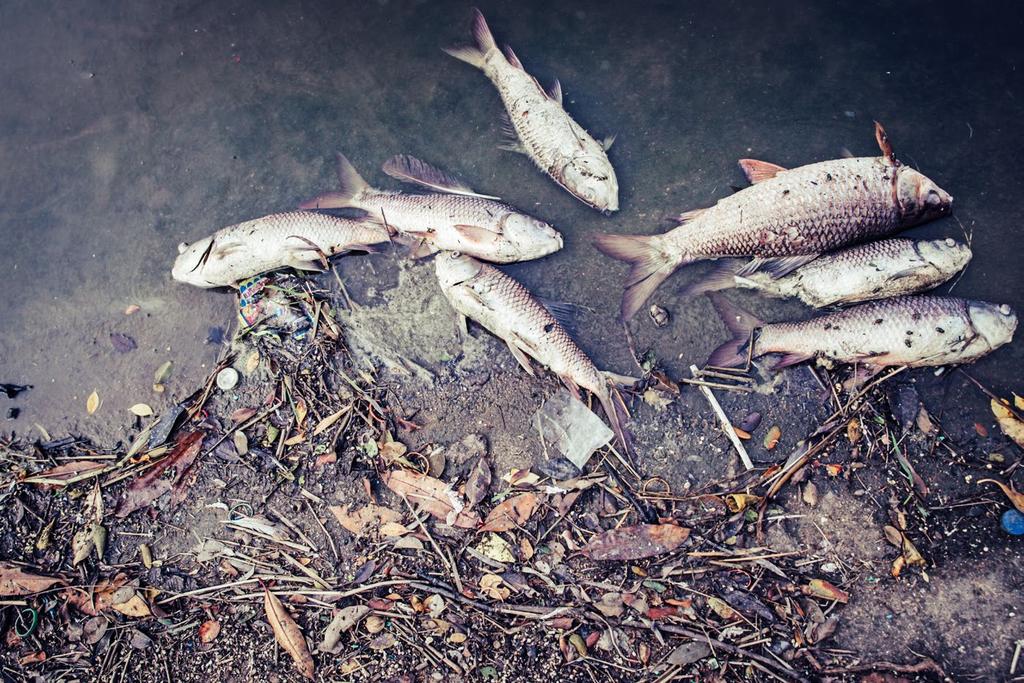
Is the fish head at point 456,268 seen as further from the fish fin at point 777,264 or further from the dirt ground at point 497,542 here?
the fish fin at point 777,264

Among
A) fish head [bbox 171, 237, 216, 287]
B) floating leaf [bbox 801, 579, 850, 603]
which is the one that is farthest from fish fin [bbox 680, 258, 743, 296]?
fish head [bbox 171, 237, 216, 287]

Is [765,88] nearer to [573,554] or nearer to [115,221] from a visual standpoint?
[573,554]

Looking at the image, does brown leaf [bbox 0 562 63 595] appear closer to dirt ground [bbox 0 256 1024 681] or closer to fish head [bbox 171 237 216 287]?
dirt ground [bbox 0 256 1024 681]

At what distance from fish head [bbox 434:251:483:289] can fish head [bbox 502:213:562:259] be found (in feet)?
0.89

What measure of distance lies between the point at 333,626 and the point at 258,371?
1638 mm

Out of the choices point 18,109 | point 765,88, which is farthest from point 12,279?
point 765,88

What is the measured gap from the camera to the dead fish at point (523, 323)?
11.5 feet

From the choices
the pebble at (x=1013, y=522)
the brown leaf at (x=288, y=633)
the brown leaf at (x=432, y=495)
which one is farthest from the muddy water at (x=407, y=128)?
the brown leaf at (x=288, y=633)

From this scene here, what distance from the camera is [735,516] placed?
3.46 m

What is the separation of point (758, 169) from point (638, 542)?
8.03 feet

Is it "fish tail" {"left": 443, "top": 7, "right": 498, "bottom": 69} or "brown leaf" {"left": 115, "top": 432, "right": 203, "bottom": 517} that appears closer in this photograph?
"brown leaf" {"left": 115, "top": 432, "right": 203, "bottom": 517}

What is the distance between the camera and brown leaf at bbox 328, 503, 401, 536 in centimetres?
357

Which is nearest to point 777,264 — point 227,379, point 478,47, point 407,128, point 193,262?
point 478,47

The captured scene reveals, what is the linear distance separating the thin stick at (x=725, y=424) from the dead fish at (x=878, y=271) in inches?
31.4
